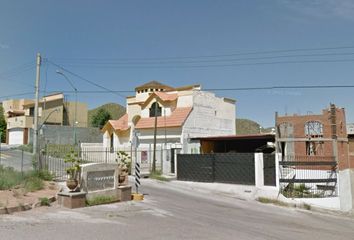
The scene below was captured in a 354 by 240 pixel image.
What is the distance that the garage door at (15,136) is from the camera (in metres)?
63.0

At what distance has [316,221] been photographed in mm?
17562

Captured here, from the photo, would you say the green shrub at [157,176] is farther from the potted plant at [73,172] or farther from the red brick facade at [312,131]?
the potted plant at [73,172]

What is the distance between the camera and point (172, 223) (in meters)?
12.9

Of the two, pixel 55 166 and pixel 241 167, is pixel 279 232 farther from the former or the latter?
pixel 55 166

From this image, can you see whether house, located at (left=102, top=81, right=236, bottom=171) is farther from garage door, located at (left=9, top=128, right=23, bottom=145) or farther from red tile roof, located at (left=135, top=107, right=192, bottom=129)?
garage door, located at (left=9, top=128, right=23, bottom=145)

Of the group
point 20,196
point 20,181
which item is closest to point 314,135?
point 20,181

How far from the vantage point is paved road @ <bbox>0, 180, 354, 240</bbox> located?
10641mm

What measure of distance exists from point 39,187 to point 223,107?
31.4 meters

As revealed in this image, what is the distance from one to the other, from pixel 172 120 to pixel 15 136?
3639 centimetres

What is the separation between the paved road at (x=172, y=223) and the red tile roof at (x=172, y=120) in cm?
2010

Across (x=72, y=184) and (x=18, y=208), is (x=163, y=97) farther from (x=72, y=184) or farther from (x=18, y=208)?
(x=18, y=208)

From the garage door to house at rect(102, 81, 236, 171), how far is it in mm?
21135

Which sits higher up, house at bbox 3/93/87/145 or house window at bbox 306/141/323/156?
house at bbox 3/93/87/145

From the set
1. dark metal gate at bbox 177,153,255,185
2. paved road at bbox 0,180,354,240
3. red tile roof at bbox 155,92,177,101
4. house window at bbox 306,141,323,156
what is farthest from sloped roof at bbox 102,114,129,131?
paved road at bbox 0,180,354,240
